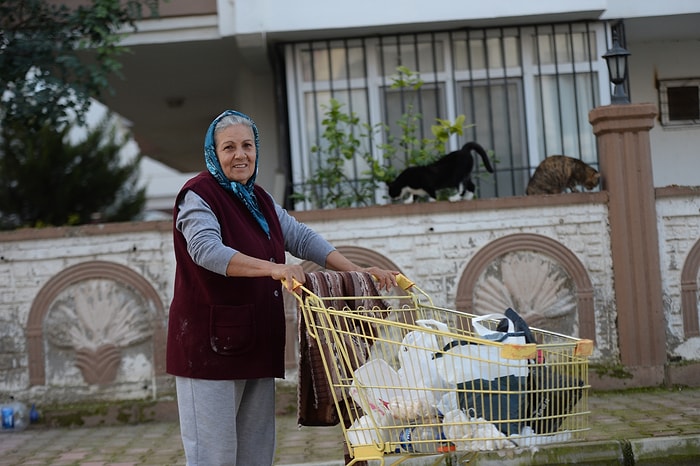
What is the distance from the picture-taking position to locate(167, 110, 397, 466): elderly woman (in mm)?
4191

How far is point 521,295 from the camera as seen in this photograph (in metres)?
8.77

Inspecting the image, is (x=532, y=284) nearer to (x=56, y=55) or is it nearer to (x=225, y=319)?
(x=225, y=319)

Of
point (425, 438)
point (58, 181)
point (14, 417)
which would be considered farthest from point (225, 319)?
point (58, 181)

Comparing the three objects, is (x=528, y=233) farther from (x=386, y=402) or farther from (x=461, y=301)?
(x=386, y=402)

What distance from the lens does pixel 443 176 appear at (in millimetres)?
9422

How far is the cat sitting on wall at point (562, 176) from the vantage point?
380 inches

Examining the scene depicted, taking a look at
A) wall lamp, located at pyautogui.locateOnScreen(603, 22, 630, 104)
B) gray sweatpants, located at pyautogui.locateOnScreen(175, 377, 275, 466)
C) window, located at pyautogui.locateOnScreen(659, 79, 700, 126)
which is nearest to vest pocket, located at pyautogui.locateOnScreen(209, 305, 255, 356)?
gray sweatpants, located at pyautogui.locateOnScreen(175, 377, 275, 466)

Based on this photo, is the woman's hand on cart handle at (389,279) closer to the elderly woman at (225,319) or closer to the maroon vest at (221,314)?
the elderly woman at (225,319)

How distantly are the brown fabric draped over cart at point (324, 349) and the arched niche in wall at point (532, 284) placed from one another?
4.36 meters

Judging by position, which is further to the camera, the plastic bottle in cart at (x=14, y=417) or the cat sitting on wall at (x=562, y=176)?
the cat sitting on wall at (x=562, y=176)

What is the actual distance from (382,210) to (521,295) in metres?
1.45

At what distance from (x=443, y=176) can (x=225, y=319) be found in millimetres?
5460

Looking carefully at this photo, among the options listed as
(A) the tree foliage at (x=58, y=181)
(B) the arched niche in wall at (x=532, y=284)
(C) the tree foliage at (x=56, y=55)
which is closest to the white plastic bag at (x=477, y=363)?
(B) the arched niche in wall at (x=532, y=284)

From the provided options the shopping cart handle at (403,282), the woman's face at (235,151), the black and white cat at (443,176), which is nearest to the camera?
the woman's face at (235,151)
